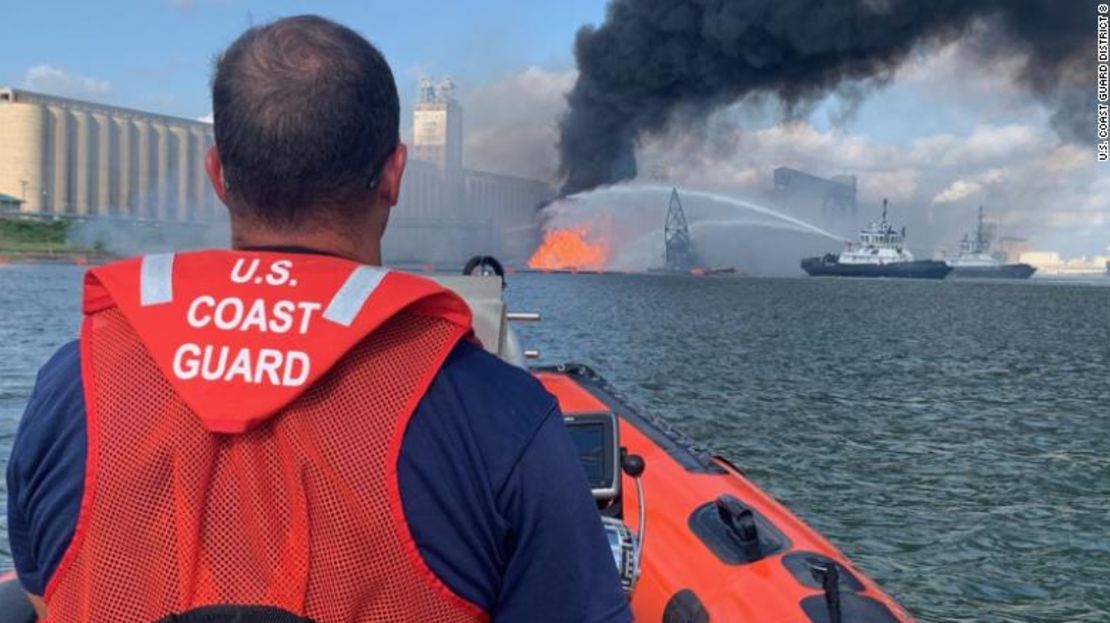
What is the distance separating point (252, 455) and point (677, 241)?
370 feet

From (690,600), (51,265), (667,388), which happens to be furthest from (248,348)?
(51,265)

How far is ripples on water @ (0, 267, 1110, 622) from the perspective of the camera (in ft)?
28.6

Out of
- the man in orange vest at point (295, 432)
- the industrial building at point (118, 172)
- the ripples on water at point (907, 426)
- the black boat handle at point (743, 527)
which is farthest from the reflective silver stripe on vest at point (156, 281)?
the industrial building at point (118, 172)

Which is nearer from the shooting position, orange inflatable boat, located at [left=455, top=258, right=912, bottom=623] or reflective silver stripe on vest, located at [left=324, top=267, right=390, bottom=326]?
reflective silver stripe on vest, located at [left=324, top=267, right=390, bottom=326]

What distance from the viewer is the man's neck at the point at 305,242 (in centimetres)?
147

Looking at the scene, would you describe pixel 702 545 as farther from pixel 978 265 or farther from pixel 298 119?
pixel 978 265

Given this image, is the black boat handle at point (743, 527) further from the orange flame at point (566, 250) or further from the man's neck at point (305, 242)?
the orange flame at point (566, 250)

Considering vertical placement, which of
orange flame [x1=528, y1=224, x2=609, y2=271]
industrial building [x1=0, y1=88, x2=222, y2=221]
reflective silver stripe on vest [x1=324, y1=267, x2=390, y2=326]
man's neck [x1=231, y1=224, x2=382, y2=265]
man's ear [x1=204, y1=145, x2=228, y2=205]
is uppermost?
industrial building [x1=0, y1=88, x2=222, y2=221]

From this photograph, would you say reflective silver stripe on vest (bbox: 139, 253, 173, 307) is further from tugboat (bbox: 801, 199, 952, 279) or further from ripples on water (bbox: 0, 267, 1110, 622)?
tugboat (bbox: 801, 199, 952, 279)

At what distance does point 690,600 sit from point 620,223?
11014cm

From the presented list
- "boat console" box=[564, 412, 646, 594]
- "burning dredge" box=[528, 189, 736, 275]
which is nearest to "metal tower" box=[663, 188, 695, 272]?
"burning dredge" box=[528, 189, 736, 275]

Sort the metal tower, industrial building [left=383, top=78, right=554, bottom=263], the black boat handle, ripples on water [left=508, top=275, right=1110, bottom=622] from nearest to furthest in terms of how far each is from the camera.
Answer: the black boat handle
ripples on water [left=508, top=275, right=1110, bottom=622]
industrial building [left=383, top=78, right=554, bottom=263]
the metal tower

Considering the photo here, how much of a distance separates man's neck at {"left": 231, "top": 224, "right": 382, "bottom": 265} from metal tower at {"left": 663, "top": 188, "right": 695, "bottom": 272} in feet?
355

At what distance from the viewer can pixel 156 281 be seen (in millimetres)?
1402
